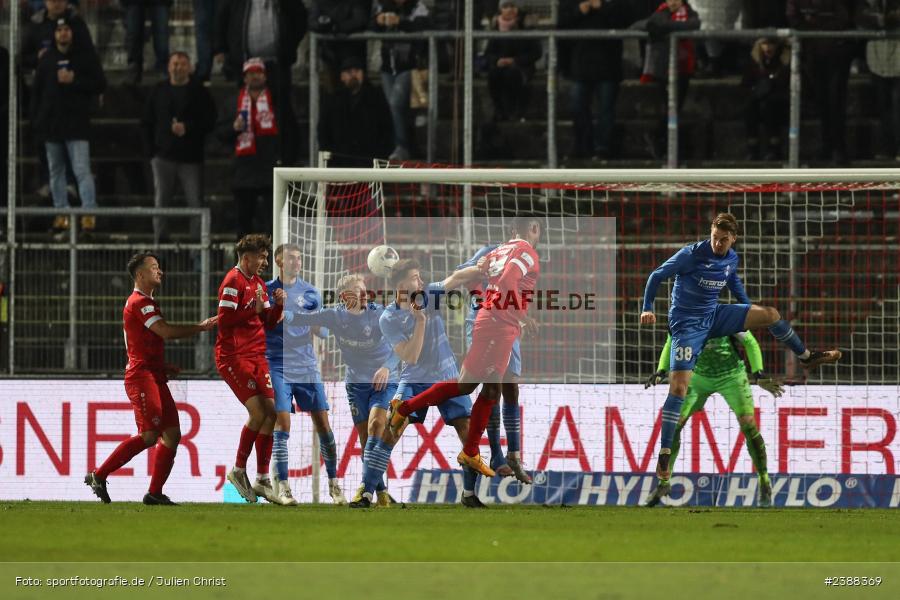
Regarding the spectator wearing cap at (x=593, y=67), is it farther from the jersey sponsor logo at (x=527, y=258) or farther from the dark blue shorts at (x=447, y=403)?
the dark blue shorts at (x=447, y=403)

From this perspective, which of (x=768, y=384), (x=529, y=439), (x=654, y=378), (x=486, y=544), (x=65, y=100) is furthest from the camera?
(x=65, y=100)

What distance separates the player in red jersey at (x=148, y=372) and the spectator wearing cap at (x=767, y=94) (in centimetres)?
755

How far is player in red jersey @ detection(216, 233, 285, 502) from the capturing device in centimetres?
1203

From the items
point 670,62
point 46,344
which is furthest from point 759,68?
point 46,344

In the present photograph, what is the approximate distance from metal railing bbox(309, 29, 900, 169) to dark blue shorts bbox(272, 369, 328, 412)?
12.8 feet

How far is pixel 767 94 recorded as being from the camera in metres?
17.3

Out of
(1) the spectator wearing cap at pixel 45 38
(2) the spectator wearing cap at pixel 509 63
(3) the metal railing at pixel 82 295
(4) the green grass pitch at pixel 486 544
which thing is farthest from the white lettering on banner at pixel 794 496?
(1) the spectator wearing cap at pixel 45 38

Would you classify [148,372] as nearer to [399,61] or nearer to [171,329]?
[171,329]

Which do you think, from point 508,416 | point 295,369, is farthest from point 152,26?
point 508,416

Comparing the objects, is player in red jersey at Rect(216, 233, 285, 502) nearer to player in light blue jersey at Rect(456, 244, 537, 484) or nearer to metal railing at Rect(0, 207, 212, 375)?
player in light blue jersey at Rect(456, 244, 537, 484)

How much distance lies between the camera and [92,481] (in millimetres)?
12266

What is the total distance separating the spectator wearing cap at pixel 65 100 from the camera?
1742cm

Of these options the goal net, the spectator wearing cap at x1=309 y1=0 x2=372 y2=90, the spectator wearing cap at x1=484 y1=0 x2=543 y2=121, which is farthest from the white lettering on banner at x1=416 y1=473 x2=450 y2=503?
the spectator wearing cap at x1=484 y1=0 x2=543 y2=121

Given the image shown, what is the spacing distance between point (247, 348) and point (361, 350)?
3.71 ft
